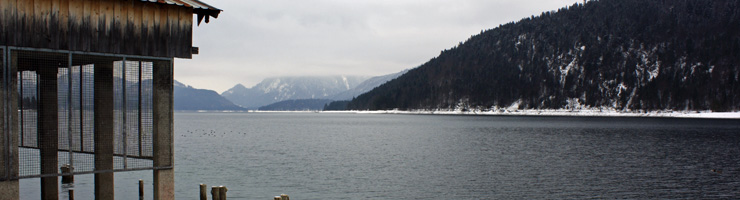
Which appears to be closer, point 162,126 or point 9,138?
point 9,138

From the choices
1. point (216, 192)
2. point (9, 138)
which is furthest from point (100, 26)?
point (216, 192)

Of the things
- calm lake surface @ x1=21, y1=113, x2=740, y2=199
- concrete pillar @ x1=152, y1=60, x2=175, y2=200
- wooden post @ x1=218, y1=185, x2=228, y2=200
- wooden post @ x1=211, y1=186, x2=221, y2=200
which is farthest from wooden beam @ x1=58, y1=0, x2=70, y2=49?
calm lake surface @ x1=21, y1=113, x2=740, y2=199

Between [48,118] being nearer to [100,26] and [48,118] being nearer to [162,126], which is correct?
[162,126]

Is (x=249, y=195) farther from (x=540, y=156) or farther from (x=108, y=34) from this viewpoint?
(x=540, y=156)

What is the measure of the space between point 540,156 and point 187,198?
39.4 m

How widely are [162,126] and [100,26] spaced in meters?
4.21

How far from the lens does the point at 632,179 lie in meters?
41.9

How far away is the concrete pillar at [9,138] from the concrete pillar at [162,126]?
446 centimetres

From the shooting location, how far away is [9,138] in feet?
60.0

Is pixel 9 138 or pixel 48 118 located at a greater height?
pixel 48 118

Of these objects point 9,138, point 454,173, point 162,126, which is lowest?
point 454,173

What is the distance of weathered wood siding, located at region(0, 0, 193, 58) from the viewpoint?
18.2 metres

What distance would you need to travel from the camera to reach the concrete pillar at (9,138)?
1812 centimetres

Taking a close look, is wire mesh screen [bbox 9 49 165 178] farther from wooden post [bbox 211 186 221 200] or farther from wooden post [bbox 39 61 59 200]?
wooden post [bbox 211 186 221 200]
